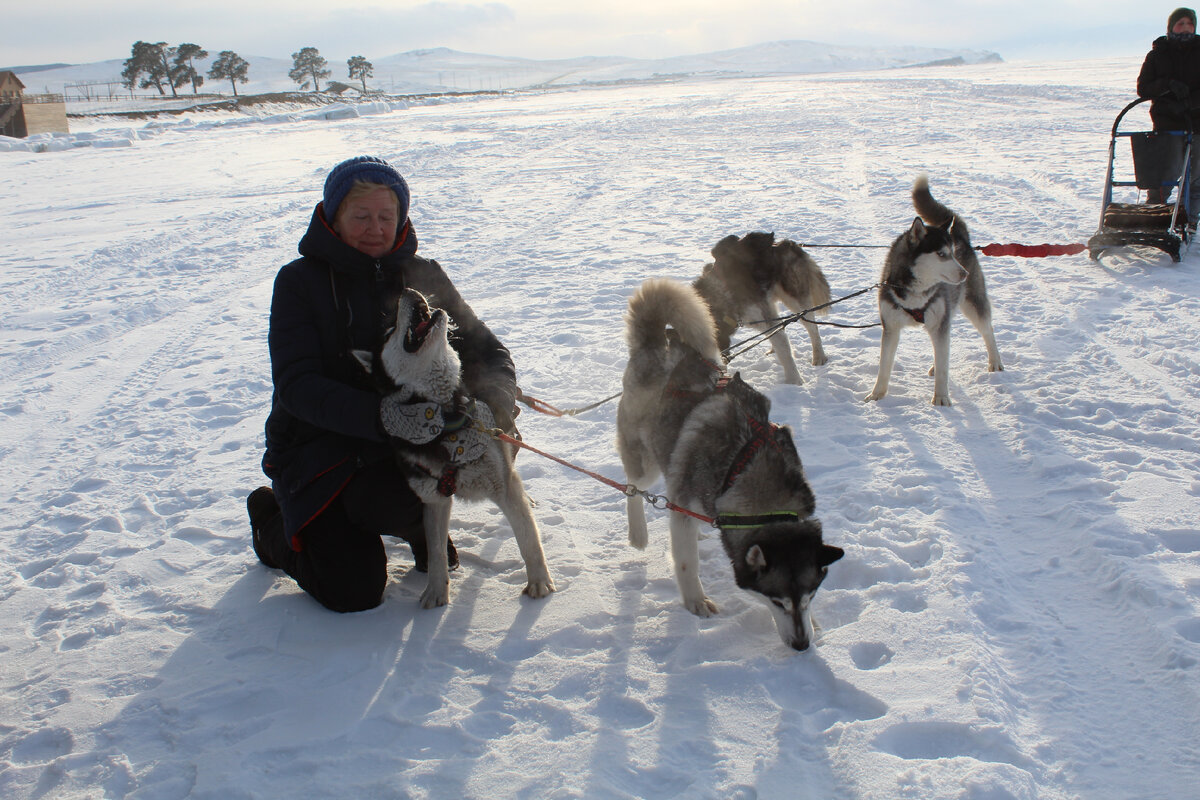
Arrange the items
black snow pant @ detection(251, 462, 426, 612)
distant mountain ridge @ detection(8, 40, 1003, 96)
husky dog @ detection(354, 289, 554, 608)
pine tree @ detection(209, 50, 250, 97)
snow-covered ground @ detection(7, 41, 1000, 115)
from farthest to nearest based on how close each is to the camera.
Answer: distant mountain ridge @ detection(8, 40, 1003, 96) → snow-covered ground @ detection(7, 41, 1000, 115) → pine tree @ detection(209, 50, 250, 97) → black snow pant @ detection(251, 462, 426, 612) → husky dog @ detection(354, 289, 554, 608)

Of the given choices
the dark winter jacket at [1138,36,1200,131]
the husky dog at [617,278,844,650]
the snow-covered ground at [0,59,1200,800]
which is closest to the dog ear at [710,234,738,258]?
the snow-covered ground at [0,59,1200,800]

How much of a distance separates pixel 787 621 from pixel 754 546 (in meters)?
0.28

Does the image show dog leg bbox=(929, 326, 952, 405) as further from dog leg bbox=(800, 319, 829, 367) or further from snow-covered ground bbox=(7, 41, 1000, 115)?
snow-covered ground bbox=(7, 41, 1000, 115)

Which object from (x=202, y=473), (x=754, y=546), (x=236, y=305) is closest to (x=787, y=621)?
(x=754, y=546)

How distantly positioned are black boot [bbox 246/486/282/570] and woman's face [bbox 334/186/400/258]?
1.04 m

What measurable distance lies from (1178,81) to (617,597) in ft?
23.0

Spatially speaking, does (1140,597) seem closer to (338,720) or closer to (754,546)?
(754,546)

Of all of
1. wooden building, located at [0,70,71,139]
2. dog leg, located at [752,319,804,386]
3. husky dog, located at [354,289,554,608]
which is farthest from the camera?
wooden building, located at [0,70,71,139]

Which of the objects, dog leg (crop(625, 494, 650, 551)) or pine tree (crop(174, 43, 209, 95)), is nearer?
dog leg (crop(625, 494, 650, 551))

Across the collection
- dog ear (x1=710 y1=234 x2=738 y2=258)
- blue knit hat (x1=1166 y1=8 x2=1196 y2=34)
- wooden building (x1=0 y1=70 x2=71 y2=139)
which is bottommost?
dog ear (x1=710 y1=234 x2=738 y2=258)

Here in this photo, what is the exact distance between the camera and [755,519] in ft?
7.51

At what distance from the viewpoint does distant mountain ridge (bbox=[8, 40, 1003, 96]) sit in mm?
93688

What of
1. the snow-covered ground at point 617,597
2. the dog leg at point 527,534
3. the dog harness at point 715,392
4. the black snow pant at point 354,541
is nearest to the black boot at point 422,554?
the snow-covered ground at point 617,597

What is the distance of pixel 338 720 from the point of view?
82.3 inches
